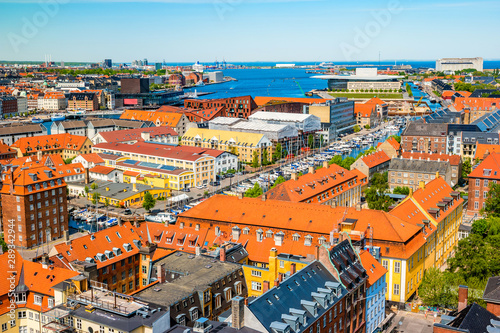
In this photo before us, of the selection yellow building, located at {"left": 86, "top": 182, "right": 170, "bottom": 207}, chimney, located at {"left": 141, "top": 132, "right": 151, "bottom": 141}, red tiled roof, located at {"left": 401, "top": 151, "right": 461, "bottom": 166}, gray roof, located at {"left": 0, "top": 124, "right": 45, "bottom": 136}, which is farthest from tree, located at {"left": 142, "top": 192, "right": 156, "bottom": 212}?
gray roof, located at {"left": 0, "top": 124, "right": 45, "bottom": 136}

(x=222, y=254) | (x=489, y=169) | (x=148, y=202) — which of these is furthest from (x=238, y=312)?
(x=489, y=169)

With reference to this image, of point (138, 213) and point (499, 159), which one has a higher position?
point (499, 159)

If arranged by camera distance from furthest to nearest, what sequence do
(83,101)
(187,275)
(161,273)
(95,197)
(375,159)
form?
(83,101)
(375,159)
(95,197)
(187,275)
(161,273)

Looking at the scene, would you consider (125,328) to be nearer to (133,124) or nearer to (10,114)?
(133,124)

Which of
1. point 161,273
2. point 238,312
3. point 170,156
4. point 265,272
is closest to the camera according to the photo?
point 238,312

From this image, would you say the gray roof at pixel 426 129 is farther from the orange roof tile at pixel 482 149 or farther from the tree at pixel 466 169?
the tree at pixel 466 169

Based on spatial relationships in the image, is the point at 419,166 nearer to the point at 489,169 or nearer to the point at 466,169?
the point at 489,169

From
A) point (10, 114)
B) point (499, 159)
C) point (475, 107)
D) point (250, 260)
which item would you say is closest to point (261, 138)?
point (499, 159)
